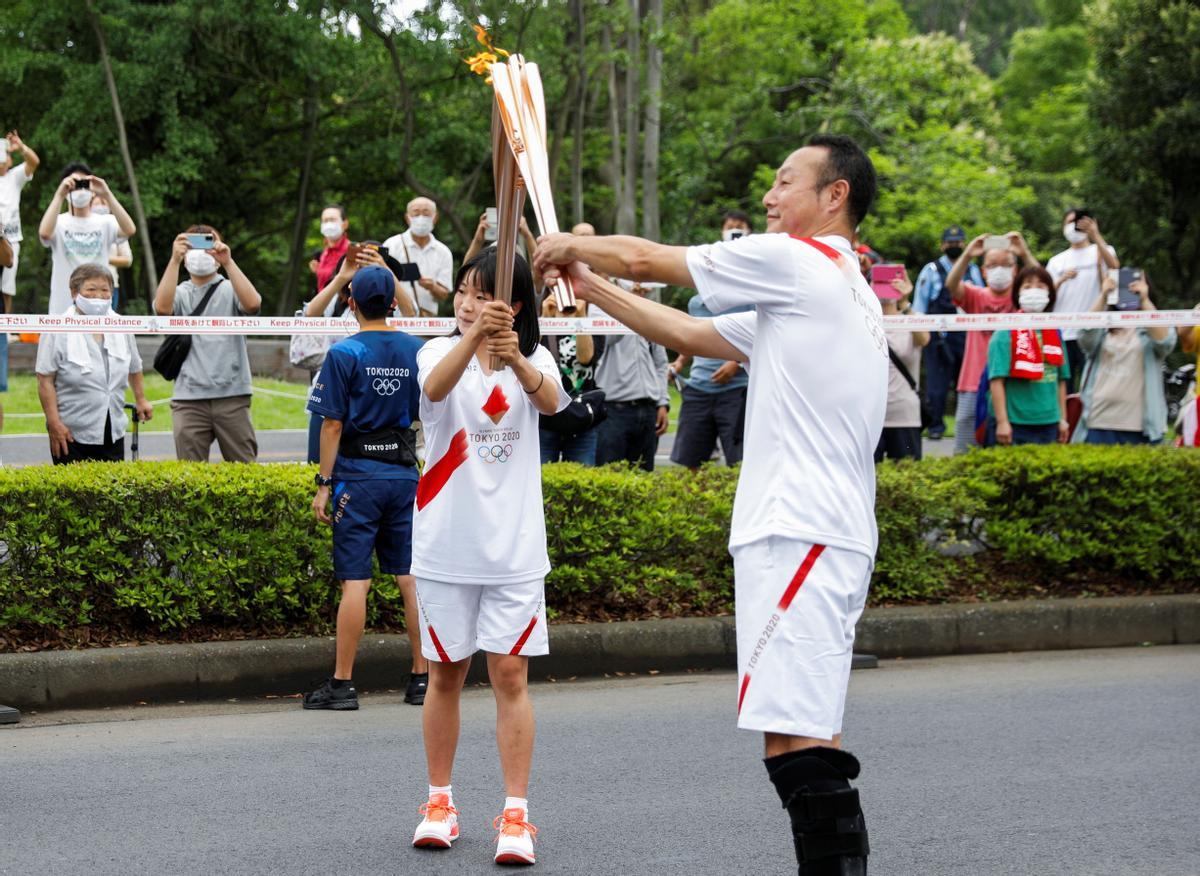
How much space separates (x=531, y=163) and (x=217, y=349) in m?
5.58

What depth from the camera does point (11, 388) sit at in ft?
61.8

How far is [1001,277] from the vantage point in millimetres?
11352

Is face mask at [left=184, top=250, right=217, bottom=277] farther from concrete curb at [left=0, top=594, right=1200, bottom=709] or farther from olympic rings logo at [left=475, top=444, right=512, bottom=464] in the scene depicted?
olympic rings logo at [left=475, top=444, right=512, bottom=464]

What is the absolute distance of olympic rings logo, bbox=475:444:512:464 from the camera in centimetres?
476

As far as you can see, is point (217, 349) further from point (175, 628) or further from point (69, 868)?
point (69, 868)

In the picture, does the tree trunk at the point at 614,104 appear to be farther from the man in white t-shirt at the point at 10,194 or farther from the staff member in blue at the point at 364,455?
the staff member in blue at the point at 364,455

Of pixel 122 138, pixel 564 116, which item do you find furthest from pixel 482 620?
pixel 564 116

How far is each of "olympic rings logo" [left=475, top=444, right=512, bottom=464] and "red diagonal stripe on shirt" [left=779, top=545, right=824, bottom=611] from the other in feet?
4.78

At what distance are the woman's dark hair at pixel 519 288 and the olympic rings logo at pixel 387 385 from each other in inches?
57.5

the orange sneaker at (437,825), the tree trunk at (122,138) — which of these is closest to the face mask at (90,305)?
the orange sneaker at (437,825)

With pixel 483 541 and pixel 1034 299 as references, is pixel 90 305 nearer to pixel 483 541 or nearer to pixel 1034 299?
pixel 483 541

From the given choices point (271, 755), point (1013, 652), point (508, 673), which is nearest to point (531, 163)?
point (508, 673)

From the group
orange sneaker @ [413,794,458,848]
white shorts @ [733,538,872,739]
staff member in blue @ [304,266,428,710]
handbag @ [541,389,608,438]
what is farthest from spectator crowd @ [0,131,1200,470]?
white shorts @ [733,538,872,739]

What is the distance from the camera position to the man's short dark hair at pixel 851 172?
3.84 metres
